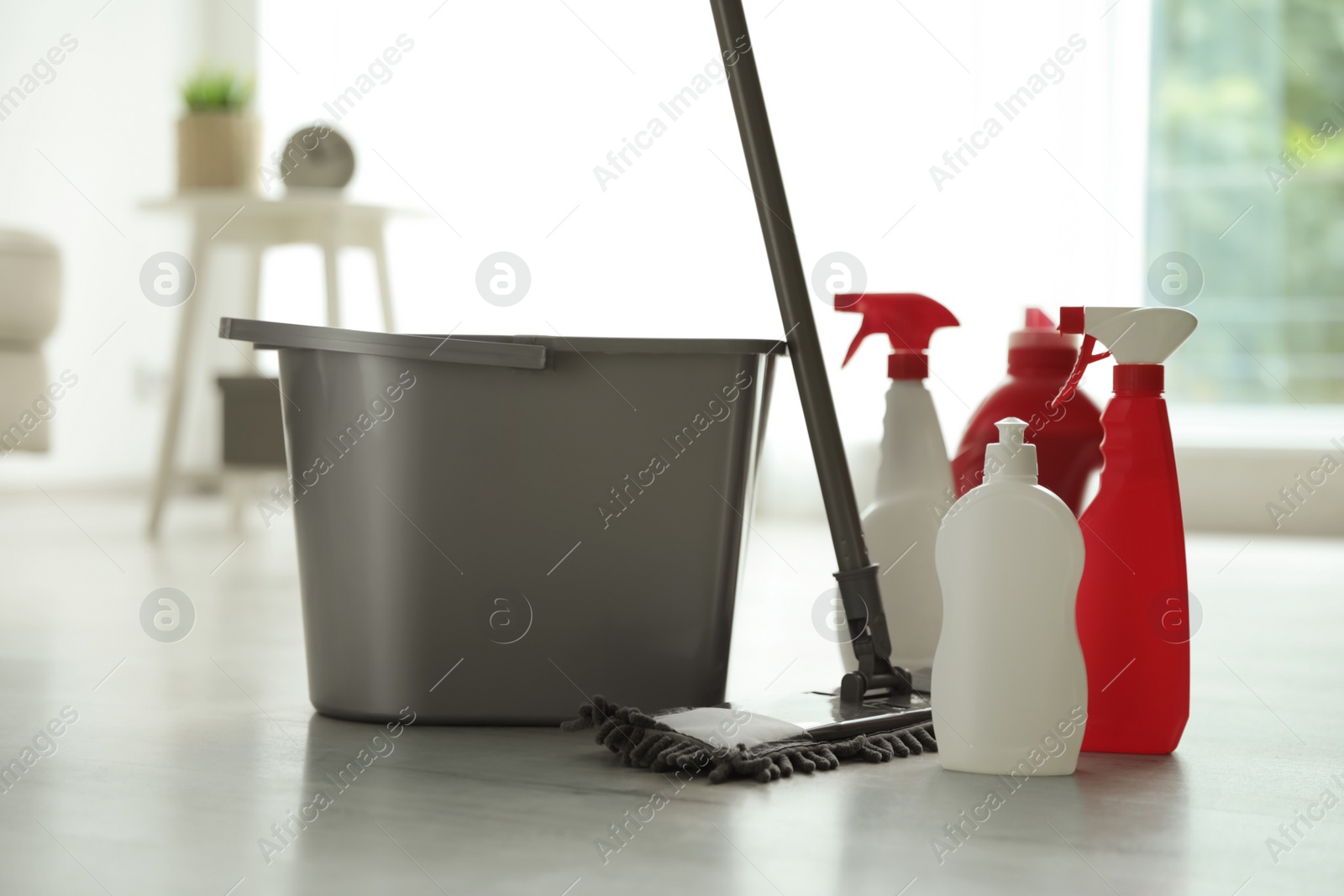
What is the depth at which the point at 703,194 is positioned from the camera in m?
2.82

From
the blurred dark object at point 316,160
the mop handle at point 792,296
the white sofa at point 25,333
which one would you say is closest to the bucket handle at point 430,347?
the mop handle at point 792,296

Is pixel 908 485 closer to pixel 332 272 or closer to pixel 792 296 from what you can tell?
pixel 792 296

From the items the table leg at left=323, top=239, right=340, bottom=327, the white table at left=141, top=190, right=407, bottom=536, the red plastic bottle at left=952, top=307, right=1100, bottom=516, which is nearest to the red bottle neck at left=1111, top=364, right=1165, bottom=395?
the red plastic bottle at left=952, top=307, right=1100, bottom=516

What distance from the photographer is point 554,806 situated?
26.0 inches

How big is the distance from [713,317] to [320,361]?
78.2 inches

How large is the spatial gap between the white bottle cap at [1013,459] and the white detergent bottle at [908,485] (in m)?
0.24

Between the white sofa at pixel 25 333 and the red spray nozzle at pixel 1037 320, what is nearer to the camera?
the red spray nozzle at pixel 1037 320

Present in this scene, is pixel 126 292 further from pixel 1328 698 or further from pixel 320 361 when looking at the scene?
pixel 1328 698

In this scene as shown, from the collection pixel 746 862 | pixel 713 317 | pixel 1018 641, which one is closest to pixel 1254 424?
pixel 713 317

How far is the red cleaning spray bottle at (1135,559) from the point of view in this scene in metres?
0.77

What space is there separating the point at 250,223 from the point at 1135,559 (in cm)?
213

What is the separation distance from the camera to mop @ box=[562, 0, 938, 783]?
74cm

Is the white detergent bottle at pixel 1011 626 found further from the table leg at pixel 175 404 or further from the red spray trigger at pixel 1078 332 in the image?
the table leg at pixel 175 404

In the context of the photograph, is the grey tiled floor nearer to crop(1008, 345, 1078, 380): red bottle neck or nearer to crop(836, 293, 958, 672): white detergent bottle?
crop(836, 293, 958, 672): white detergent bottle
